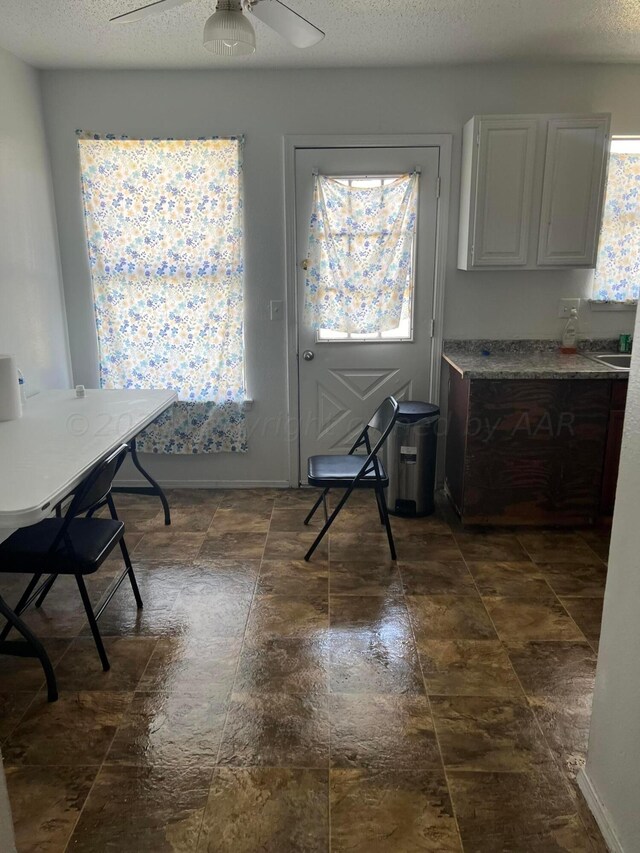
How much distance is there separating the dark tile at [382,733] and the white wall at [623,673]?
49 centimetres

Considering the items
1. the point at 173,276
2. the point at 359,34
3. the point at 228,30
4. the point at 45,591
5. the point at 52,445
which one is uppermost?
the point at 359,34

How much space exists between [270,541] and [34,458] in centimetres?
147

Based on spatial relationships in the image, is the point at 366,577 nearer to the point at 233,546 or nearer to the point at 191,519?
the point at 233,546

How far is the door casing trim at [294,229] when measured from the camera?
368cm

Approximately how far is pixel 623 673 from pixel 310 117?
3353 millimetres

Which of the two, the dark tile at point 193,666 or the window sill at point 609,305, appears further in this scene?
the window sill at point 609,305

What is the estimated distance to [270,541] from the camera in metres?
3.44

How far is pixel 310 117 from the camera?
145 inches

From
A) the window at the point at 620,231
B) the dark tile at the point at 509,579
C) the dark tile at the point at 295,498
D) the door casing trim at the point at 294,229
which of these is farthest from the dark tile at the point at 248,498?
the window at the point at 620,231

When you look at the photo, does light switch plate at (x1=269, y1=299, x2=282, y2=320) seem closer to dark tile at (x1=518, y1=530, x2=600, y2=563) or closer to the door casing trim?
the door casing trim

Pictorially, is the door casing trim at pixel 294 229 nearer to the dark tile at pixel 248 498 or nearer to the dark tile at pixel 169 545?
the dark tile at pixel 248 498

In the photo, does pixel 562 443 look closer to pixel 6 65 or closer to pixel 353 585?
pixel 353 585

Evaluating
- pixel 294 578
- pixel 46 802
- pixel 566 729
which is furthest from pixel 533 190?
pixel 46 802

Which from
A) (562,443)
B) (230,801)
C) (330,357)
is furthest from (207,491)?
(230,801)
